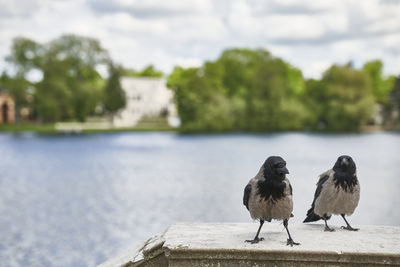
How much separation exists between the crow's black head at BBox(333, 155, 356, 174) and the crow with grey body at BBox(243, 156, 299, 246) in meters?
0.90

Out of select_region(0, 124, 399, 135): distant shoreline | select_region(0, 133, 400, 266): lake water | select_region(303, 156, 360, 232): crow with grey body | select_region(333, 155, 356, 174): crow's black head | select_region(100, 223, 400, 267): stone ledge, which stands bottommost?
select_region(0, 133, 400, 266): lake water

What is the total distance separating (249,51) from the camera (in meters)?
95.6

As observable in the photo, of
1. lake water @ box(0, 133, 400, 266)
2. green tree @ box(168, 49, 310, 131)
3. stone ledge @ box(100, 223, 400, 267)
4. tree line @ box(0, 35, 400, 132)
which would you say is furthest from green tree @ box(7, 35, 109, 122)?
stone ledge @ box(100, 223, 400, 267)

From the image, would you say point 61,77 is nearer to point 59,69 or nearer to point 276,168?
point 59,69

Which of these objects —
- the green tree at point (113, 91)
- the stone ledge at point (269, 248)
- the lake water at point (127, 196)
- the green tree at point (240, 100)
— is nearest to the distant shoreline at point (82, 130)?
the green tree at point (240, 100)

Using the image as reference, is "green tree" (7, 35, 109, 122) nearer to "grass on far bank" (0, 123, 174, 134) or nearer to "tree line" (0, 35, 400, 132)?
"tree line" (0, 35, 400, 132)

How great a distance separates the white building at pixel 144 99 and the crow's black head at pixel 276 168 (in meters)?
102

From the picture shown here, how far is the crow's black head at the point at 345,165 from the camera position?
6.65 metres

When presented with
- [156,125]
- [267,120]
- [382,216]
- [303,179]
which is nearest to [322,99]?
[267,120]

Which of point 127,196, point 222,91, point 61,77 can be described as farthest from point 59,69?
point 127,196

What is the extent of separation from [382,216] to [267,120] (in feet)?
214

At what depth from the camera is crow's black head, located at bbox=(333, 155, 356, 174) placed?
6.65m

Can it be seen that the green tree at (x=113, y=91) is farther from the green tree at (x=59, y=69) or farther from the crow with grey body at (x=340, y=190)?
the crow with grey body at (x=340, y=190)

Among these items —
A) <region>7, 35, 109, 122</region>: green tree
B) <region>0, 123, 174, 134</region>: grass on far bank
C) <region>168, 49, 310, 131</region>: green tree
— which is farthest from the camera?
<region>0, 123, 174, 134</region>: grass on far bank
